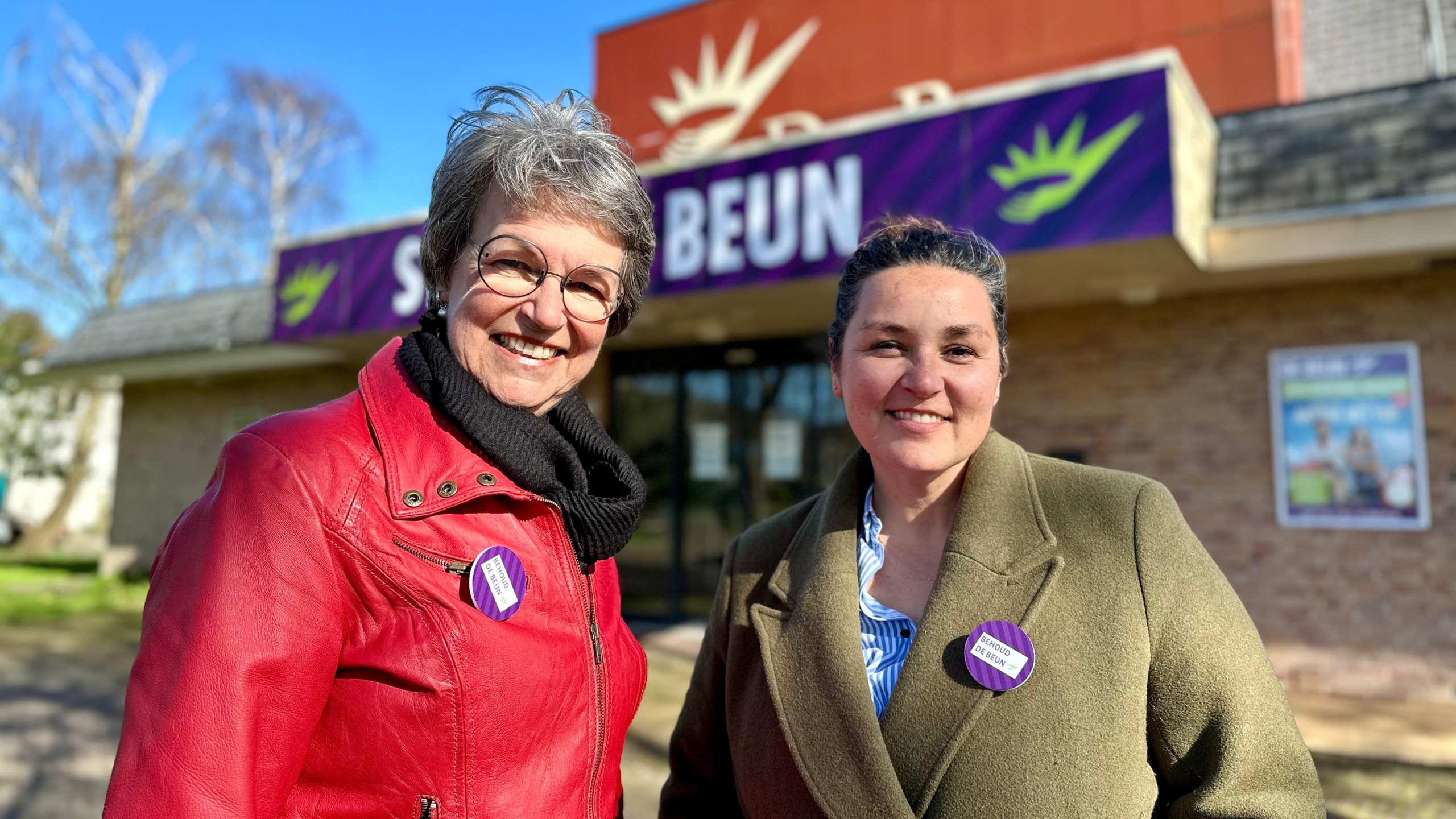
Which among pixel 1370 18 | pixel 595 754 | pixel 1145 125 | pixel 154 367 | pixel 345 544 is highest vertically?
pixel 1370 18

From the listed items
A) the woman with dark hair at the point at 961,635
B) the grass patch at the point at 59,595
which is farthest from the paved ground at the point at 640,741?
the woman with dark hair at the point at 961,635

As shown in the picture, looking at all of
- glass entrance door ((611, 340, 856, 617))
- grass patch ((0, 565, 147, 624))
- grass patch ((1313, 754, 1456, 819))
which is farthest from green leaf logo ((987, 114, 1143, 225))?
grass patch ((0, 565, 147, 624))

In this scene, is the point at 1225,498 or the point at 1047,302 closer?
the point at 1225,498

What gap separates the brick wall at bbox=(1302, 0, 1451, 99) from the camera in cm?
906

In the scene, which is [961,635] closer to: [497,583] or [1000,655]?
[1000,655]

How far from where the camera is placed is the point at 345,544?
1.33 meters

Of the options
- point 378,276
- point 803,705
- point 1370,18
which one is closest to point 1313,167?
point 1370,18

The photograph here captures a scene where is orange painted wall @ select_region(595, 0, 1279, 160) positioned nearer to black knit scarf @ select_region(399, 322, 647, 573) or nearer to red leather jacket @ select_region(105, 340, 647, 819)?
black knit scarf @ select_region(399, 322, 647, 573)

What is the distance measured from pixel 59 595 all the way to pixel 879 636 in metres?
13.9

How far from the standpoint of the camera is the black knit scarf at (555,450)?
1537 millimetres

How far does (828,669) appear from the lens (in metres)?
1.73

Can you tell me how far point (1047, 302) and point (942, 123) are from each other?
6.47ft

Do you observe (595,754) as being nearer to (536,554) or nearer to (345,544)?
(536,554)

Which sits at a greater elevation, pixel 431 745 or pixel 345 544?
pixel 345 544
